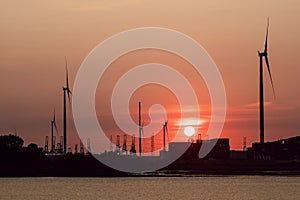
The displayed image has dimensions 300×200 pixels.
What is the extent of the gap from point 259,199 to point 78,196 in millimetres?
31245

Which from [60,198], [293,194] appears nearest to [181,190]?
[293,194]

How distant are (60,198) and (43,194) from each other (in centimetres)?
1391

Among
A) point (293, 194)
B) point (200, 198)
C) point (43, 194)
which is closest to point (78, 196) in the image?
point (43, 194)

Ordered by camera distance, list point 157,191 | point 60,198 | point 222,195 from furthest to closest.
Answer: point 157,191, point 222,195, point 60,198

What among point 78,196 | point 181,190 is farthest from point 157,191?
point 78,196

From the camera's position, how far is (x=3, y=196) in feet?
566

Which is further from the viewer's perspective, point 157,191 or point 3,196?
point 157,191

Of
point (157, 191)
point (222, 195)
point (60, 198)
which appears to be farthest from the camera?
point (157, 191)

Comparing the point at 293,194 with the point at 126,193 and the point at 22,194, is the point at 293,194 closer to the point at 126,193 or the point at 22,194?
the point at 126,193

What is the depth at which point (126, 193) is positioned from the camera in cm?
18275

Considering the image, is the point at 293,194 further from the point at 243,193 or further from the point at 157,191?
the point at 157,191

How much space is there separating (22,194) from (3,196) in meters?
6.40

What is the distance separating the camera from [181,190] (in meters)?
195

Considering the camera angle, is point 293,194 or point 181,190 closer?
point 293,194
